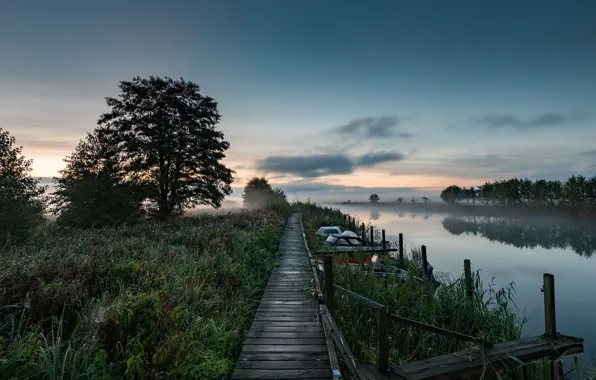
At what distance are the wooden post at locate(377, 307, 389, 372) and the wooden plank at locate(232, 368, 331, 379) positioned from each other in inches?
37.1

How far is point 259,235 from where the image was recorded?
14492mm

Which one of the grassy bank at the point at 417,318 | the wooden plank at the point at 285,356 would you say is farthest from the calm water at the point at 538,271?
the wooden plank at the point at 285,356

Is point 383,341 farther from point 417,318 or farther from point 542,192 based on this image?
point 542,192

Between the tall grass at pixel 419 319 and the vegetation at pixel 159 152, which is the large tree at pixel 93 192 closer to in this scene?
the vegetation at pixel 159 152

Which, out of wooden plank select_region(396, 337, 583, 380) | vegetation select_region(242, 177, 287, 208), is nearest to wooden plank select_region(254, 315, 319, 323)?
wooden plank select_region(396, 337, 583, 380)

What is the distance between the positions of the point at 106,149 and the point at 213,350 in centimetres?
2376

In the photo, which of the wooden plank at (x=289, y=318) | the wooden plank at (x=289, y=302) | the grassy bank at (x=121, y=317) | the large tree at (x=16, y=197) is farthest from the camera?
the large tree at (x=16, y=197)

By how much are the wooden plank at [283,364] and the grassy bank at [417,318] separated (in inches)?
54.5

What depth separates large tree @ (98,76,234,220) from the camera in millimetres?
23656

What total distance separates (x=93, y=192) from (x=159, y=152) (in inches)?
242

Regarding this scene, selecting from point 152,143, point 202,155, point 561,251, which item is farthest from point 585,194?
point 152,143

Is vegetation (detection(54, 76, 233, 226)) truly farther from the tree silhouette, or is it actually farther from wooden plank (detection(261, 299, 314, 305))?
the tree silhouette

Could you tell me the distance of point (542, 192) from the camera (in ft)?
258

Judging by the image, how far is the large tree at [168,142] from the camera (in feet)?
77.6
